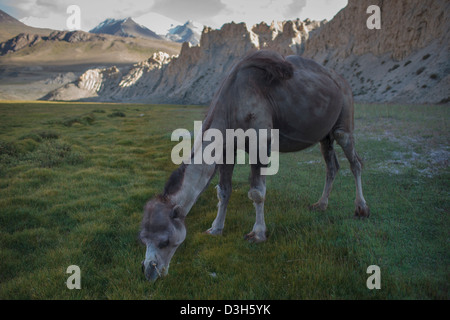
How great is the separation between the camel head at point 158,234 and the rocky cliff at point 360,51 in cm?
290

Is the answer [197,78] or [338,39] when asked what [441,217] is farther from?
[197,78]

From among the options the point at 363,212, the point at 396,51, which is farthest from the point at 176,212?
the point at 396,51

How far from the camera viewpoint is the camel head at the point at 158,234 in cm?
331

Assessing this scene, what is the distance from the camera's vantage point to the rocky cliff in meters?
37.6

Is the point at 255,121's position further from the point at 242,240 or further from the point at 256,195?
the point at 242,240

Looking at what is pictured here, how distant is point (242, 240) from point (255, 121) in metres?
2.11

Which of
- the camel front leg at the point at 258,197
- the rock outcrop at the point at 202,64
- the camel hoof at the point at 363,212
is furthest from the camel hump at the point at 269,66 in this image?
the rock outcrop at the point at 202,64

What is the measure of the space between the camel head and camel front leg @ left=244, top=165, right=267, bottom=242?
61.5 inches

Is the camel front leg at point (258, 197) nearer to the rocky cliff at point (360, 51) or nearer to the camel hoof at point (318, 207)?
the camel hoof at point (318, 207)

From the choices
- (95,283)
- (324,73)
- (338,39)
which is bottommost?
(95,283)

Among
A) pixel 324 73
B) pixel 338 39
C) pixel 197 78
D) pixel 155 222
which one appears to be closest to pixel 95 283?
pixel 155 222
